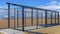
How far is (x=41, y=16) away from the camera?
8344mm

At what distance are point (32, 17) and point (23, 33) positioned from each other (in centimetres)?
257

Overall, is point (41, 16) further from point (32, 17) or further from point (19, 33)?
point (19, 33)

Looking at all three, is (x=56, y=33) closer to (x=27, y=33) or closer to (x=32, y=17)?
(x=32, y=17)

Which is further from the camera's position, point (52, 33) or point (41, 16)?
point (41, 16)

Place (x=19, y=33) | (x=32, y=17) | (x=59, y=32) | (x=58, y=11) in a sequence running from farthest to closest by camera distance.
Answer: (x=58, y=11) < (x=32, y=17) < (x=59, y=32) < (x=19, y=33)

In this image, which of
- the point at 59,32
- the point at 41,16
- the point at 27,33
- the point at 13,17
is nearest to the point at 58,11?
the point at 41,16

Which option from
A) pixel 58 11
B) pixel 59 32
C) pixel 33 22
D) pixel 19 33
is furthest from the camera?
pixel 58 11

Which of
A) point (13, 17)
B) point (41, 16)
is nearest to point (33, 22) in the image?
point (41, 16)

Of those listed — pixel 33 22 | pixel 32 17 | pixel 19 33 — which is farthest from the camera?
pixel 33 22

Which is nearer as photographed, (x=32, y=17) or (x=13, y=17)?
(x=13, y=17)

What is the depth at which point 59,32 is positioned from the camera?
Answer: 6652 millimetres

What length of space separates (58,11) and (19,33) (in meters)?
6.12

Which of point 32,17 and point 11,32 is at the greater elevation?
point 32,17

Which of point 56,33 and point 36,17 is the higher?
point 36,17
